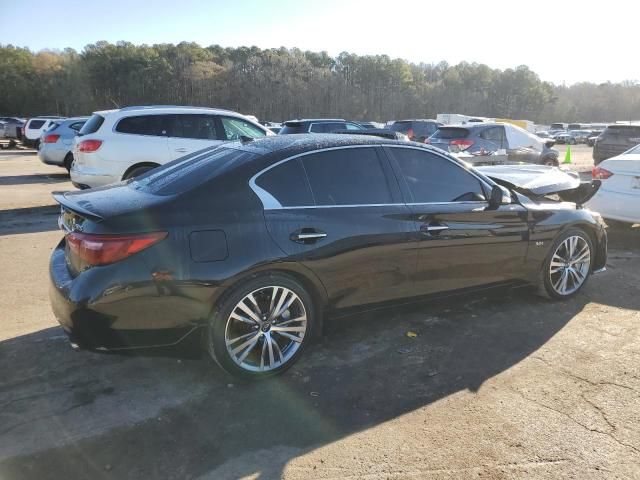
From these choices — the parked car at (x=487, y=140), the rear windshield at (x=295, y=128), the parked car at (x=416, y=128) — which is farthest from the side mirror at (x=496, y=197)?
the parked car at (x=416, y=128)

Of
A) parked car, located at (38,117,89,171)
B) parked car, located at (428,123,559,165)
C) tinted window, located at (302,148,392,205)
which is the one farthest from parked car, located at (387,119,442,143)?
tinted window, located at (302,148,392,205)

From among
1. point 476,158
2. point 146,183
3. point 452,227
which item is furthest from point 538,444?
point 476,158

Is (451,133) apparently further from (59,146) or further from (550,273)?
(59,146)

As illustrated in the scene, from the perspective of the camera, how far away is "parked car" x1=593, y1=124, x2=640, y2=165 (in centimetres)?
1498

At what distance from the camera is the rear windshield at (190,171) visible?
3479 millimetres

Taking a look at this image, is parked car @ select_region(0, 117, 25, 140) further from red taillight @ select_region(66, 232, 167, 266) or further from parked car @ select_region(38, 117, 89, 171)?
red taillight @ select_region(66, 232, 167, 266)

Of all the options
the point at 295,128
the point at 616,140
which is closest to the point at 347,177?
the point at 295,128

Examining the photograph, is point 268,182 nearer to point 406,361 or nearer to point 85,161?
point 406,361

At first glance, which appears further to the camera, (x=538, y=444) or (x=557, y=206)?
(x=557, y=206)

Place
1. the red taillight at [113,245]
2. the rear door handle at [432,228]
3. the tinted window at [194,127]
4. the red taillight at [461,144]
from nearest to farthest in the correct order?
the red taillight at [113,245]
the rear door handle at [432,228]
the tinted window at [194,127]
the red taillight at [461,144]

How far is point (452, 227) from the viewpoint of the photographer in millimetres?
4230

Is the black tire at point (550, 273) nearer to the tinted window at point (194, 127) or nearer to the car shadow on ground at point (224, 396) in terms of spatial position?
the car shadow on ground at point (224, 396)

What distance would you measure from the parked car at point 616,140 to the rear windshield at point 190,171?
14469 mm

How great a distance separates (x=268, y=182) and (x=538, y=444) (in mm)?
2277
